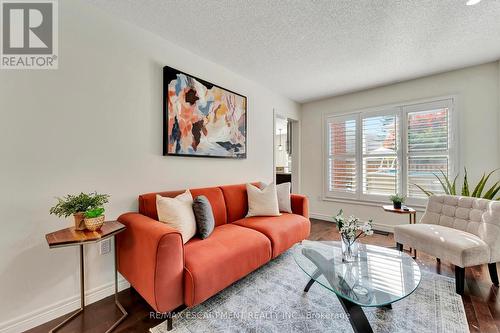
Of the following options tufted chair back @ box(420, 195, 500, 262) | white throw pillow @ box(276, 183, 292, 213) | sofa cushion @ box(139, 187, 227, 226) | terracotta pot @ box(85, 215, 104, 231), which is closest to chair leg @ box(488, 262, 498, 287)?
tufted chair back @ box(420, 195, 500, 262)

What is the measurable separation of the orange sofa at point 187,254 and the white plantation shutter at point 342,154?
2097 mm

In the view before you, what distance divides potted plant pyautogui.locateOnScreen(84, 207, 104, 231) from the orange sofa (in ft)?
0.77

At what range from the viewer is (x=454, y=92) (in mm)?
3078

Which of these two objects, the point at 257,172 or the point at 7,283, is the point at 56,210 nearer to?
the point at 7,283

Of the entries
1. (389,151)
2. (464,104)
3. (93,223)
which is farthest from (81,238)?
(464,104)

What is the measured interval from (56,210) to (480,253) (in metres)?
3.35

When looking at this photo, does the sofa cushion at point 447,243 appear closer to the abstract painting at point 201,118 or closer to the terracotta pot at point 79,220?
the abstract painting at point 201,118

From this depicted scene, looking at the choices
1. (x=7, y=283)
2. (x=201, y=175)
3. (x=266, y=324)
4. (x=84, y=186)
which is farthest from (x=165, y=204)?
(x=266, y=324)

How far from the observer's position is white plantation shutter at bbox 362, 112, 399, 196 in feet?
11.8

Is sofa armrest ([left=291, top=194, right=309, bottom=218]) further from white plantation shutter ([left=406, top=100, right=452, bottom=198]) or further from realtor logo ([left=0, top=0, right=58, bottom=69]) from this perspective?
realtor logo ([left=0, top=0, right=58, bottom=69])

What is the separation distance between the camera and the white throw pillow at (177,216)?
1.81 meters

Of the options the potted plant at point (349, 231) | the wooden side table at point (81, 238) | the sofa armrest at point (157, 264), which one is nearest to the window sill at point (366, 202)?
the potted plant at point (349, 231)

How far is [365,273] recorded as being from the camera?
5.03 feet

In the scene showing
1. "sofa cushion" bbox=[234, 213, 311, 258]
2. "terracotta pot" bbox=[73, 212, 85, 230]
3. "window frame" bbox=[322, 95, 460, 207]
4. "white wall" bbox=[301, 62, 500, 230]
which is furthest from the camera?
"window frame" bbox=[322, 95, 460, 207]
